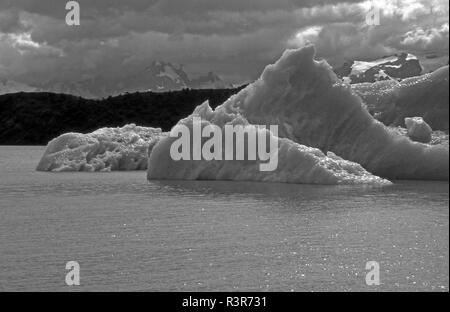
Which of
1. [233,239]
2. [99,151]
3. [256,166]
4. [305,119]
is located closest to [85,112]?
[99,151]

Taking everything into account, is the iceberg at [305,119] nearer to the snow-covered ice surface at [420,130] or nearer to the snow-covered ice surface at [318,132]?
the snow-covered ice surface at [318,132]

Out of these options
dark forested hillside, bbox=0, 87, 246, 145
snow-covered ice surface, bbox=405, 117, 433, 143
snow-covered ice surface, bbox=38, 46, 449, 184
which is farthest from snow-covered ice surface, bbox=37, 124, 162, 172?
dark forested hillside, bbox=0, 87, 246, 145

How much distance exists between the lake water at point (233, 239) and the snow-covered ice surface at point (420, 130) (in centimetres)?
249

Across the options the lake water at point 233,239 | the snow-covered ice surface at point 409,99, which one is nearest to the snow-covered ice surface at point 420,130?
the snow-covered ice surface at point 409,99

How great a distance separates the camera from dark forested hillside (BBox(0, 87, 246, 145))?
122 m

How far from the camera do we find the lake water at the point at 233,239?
9539 millimetres

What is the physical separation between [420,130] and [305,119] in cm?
416

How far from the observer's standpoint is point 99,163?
34656mm

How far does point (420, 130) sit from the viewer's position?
23250 mm

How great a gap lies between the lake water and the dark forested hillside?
322 ft

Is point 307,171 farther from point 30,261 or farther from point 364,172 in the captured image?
point 30,261

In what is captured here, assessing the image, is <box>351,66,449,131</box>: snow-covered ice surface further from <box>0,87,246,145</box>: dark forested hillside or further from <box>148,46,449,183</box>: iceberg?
<box>0,87,246,145</box>: dark forested hillside
